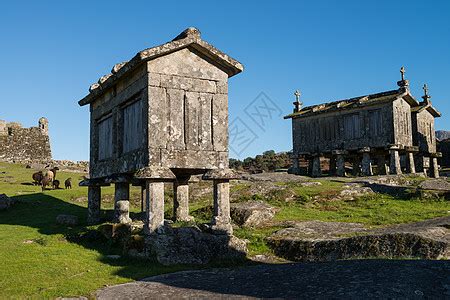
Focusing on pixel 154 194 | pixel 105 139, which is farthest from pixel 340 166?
pixel 154 194

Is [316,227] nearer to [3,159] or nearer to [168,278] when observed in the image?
[168,278]

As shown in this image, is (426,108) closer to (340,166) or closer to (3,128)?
(340,166)

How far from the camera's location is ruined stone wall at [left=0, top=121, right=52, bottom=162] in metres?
Result: 44.2

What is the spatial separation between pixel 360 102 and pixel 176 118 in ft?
69.4

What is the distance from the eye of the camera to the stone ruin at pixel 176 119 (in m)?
12.2

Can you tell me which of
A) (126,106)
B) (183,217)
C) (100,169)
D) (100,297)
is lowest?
(100,297)

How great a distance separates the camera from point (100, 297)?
809 centimetres

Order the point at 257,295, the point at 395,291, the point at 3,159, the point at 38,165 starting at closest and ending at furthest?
1. the point at 395,291
2. the point at 257,295
3. the point at 38,165
4. the point at 3,159

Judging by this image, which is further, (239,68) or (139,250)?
(239,68)

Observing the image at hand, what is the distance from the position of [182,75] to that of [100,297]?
6.90 m

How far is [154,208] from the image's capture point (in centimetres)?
1200

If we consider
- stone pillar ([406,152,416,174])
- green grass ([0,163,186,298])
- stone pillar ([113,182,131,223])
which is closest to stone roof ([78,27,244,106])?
stone pillar ([113,182,131,223])

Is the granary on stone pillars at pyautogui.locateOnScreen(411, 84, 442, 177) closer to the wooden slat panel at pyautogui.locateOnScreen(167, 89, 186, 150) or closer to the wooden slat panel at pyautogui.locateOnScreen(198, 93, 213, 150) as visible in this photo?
the wooden slat panel at pyautogui.locateOnScreen(198, 93, 213, 150)

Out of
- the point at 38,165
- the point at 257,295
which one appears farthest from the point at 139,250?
the point at 38,165
